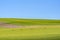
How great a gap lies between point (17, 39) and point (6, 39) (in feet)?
1.99

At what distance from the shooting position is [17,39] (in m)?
7.81

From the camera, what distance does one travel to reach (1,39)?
7.69m

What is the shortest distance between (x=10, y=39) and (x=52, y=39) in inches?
94.3

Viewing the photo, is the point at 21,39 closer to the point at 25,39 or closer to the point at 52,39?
the point at 25,39

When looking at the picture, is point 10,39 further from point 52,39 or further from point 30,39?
point 52,39

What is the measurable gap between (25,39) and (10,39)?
85 centimetres

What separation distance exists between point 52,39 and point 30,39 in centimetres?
127

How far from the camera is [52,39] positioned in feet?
26.5

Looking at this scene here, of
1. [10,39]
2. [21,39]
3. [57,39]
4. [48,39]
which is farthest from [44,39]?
[10,39]

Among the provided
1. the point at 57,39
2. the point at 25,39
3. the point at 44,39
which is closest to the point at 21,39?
the point at 25,39

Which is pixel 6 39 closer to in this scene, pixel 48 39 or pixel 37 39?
pixel 37 39

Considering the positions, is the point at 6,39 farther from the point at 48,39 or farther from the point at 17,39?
the point at 48,39

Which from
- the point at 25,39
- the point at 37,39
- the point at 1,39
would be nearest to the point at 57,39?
the point at 37,39

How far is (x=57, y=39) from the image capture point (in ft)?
26.3
